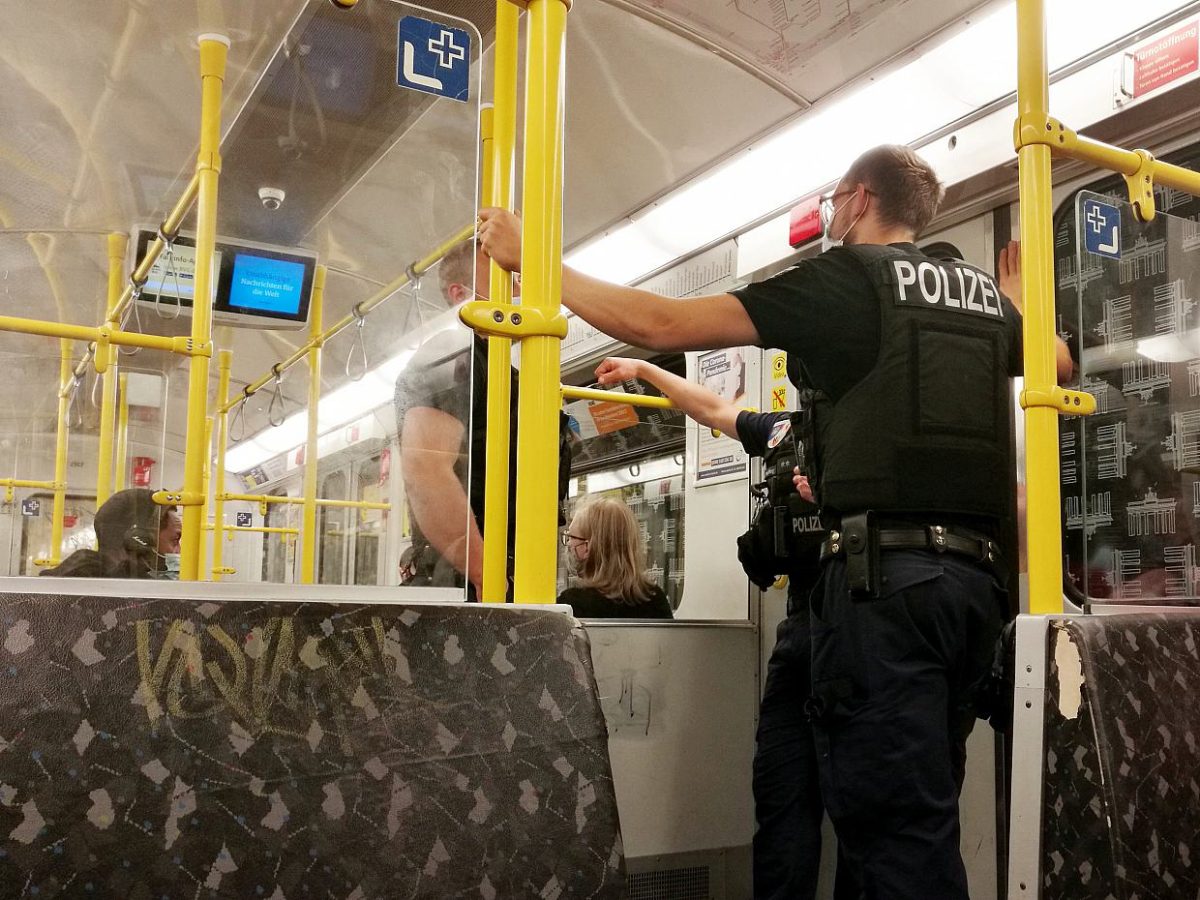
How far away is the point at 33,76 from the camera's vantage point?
346 cm

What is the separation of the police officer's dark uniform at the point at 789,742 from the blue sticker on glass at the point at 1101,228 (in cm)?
89

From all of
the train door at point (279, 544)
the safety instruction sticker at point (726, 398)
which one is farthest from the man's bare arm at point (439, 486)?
the safety instruction sticker at point (726, 398)

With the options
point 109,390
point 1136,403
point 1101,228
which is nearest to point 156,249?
point 109,390

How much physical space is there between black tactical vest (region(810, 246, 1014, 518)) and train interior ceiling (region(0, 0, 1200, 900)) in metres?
0.33

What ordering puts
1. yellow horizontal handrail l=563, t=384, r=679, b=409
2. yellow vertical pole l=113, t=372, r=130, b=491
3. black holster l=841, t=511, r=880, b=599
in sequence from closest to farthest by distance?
black holster l=841, t=511, r=880, b=599
yellow vertical pole l=113, t=372, r=130, b=491
yellow horizontal handrail l=563, t=384, r=679, b=409

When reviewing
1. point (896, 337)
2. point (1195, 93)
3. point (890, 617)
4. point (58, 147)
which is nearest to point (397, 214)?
point (896, 337)

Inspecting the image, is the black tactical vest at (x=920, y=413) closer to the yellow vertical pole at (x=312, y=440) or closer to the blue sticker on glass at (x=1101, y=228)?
the blue sticker on glass at (x=1101, y=228)

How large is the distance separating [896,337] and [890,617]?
0.56 metres

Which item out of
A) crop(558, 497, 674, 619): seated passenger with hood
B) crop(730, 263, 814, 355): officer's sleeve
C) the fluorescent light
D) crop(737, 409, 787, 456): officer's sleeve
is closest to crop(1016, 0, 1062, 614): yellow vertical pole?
crop(730, 263, 814, 355): officer's sleeve

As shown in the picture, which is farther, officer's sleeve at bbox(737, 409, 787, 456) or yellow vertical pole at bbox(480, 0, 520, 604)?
officer's sleeve at bbox(737, 409, 787, 456)

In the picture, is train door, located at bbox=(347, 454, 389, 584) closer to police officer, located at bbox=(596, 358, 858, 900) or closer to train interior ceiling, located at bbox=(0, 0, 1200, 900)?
train interior ceiling, located at bbox=(0, 0, 1200, 900)

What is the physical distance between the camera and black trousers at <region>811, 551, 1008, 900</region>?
1.98 meters

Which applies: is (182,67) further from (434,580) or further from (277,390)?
(434,580)

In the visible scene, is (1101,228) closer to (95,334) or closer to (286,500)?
(286,500)
